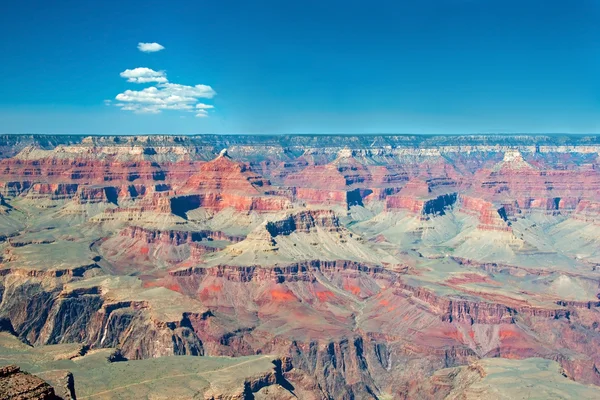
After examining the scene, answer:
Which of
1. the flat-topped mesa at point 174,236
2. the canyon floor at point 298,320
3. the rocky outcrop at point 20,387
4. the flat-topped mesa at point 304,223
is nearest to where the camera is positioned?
the rocky outcrop at point 20,387

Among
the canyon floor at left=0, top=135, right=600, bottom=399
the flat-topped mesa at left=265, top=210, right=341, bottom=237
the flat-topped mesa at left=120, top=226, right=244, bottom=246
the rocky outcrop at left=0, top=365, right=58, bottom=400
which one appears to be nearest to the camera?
the rocky outcrop at left=0, top=365, right=58, bottom=400

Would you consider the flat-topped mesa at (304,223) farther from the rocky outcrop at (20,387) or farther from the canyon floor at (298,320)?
the rocky outcrop at (20,387)

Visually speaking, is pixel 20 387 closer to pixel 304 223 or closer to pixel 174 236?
pixel 304 223

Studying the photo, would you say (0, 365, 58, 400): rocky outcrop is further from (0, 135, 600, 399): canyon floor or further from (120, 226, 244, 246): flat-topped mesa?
(120, 226, 244, 246): flat-topped mesa

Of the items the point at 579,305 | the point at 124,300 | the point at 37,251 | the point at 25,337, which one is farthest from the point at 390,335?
the point at 37,251

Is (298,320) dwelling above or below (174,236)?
below

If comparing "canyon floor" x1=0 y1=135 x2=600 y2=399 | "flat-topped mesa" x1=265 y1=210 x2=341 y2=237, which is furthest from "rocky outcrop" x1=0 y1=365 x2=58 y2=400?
"flat-topped mesa" x1=265 y1=210 x2=341 y2=237

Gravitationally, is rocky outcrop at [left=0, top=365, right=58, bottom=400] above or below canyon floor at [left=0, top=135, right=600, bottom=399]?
above

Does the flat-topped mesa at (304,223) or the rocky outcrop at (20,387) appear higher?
the rocky outcrop at (20,387)

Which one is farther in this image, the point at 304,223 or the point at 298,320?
the point at 304,223

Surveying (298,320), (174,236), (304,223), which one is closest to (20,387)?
(298,320)

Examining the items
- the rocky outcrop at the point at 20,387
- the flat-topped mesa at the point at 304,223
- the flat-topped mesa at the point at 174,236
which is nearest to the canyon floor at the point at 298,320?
the flat-topped mesa at the point at 304,223

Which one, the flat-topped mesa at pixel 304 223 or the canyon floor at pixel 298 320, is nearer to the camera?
the canyon floor at pixel 298 320
